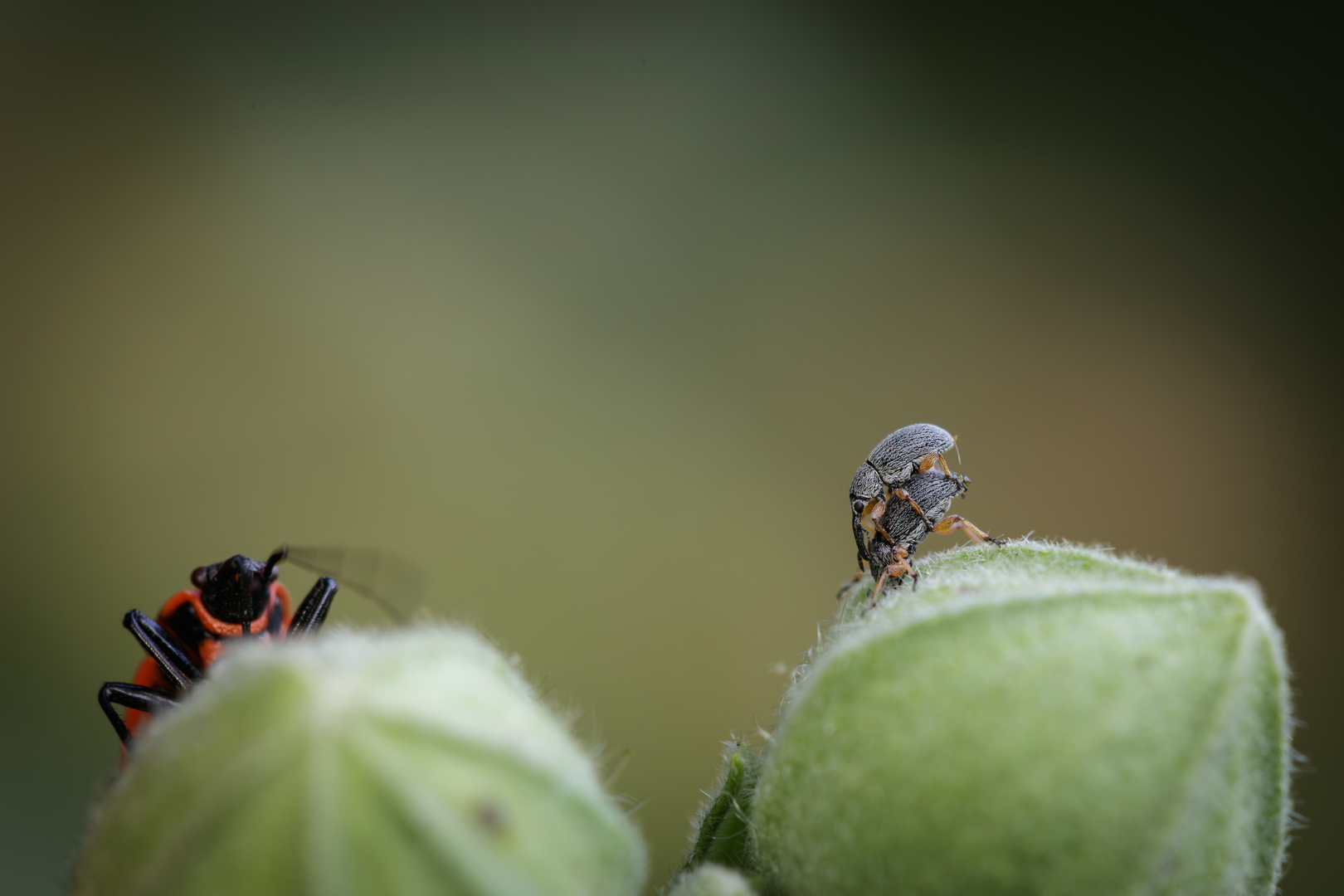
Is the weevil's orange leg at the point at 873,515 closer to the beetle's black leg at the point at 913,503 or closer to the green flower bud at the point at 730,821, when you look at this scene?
the beetle's black leg at the point at 913,503

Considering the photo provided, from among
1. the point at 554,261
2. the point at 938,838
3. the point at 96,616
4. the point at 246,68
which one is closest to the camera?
the point at 938,838

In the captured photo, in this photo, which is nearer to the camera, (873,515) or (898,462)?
(898,462)

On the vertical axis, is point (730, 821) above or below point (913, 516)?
below

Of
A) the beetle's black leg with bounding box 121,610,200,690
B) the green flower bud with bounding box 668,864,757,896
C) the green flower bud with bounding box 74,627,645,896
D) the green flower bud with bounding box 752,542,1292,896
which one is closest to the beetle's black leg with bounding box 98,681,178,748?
the beetle's black leg with bounding box 121,610,200,690

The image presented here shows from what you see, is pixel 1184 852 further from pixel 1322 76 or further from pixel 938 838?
pixel 1322 76

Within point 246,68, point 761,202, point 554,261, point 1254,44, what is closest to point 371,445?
point 554,261

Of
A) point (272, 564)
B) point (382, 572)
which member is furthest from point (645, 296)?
point (272, 564)

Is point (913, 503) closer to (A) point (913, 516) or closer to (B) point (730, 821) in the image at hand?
(A) point (913, 516)
